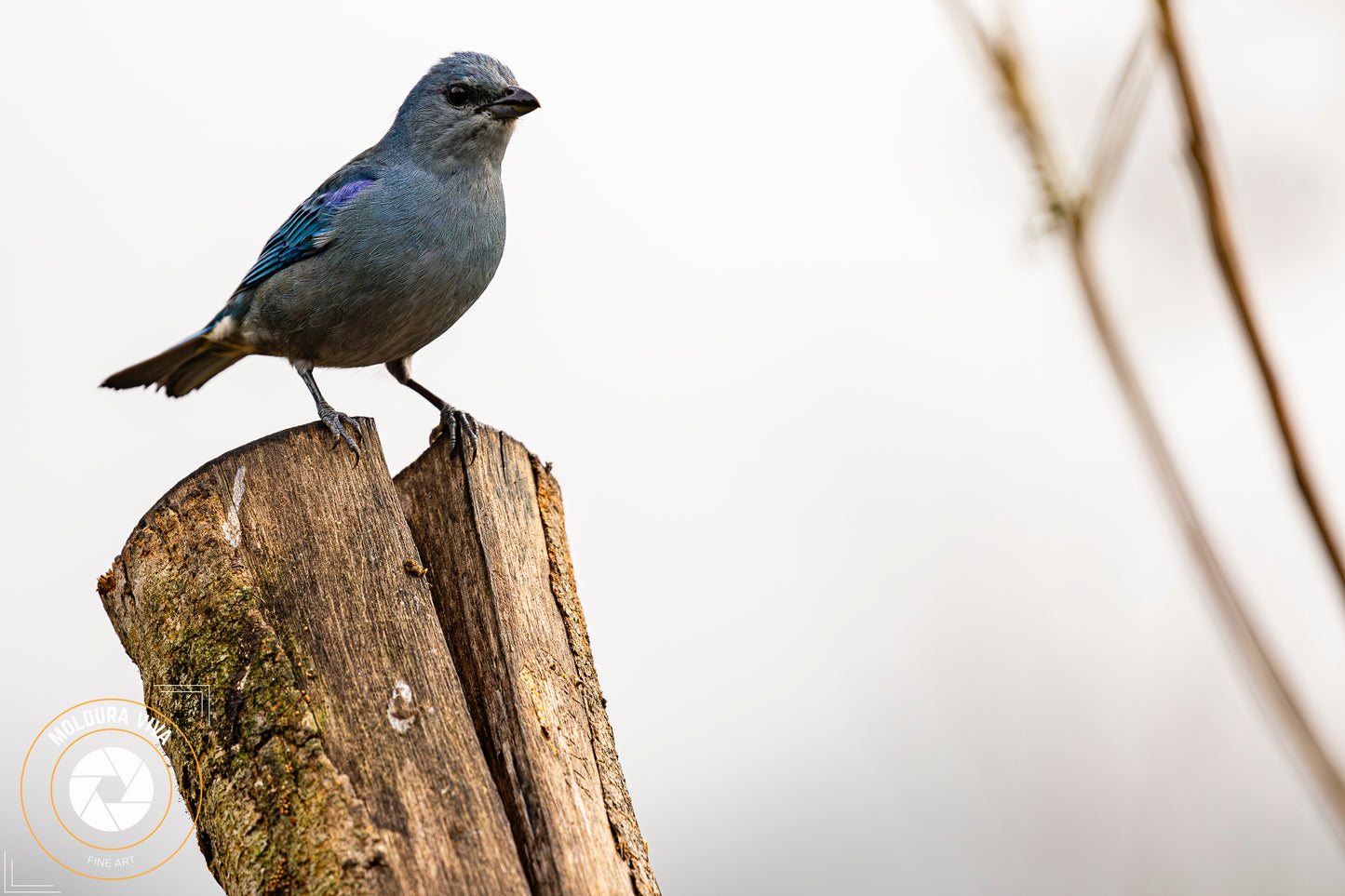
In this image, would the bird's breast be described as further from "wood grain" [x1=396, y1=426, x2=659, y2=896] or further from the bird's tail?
"wood grain" [x1=396, y1=426, x2=659, y2=896]

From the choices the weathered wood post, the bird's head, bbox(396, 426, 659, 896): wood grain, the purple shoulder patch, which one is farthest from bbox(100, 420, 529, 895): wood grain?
the bird's head

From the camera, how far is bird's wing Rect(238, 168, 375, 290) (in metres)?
4.52

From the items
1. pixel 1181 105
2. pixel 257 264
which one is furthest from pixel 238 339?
pixel 1181 105

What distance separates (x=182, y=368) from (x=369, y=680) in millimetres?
3005

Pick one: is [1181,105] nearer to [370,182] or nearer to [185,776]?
[185,776]

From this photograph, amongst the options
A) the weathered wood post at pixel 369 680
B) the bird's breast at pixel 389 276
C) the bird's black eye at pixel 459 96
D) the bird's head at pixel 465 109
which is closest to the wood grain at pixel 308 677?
the weathered wood post at pixel 369 680

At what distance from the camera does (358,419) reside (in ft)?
11.1

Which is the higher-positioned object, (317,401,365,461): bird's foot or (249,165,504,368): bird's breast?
(249,165,504,368): bird's breast

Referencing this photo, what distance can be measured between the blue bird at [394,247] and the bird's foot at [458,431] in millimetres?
26

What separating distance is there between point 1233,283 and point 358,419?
2.95 m

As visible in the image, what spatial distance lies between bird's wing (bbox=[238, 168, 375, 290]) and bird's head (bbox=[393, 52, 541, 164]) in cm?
33

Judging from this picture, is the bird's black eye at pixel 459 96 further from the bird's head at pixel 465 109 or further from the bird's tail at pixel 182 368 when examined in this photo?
the bird's tail at pixel 182 368

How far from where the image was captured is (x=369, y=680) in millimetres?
2801

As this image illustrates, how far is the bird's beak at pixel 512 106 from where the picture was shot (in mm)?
4848
